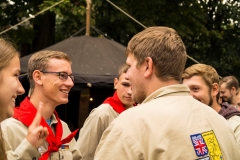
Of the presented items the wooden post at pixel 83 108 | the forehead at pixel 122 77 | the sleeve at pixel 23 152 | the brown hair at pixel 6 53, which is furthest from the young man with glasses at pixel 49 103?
the wooden post at pixel 83 108

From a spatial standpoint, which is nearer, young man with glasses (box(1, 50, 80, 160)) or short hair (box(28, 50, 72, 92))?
young man with glasses (box(1, 50, 80, 160))

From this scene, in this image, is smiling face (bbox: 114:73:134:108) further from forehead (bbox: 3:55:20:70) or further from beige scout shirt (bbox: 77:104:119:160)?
forehead (bbox: 3:55:20:70)

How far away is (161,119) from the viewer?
2531 millimetres

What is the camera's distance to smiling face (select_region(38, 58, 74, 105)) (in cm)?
408

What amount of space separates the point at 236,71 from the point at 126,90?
44.8 feet

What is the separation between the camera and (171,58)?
2734mm

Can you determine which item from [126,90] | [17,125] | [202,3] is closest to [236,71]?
[202,3]

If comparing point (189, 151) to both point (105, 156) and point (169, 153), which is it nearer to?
point (169, 153)

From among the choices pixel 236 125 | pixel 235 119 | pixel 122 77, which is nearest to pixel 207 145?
pixel 236 125

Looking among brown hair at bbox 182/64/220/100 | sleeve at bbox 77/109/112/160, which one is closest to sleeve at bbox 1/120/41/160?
sleeve at bbox 77/109/112/160

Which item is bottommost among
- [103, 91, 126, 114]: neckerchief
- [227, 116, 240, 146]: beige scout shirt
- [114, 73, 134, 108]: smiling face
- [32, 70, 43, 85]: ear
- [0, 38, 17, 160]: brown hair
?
[103, 91, 126, 114]: neckerchief

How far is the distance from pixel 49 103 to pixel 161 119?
5.69ft

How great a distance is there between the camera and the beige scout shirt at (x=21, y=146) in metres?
3.40

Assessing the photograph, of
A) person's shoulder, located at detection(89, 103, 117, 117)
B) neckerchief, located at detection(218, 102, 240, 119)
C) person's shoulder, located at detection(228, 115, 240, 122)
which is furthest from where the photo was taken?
person's shoulder, located at detection(89, 103, 117, 117)
